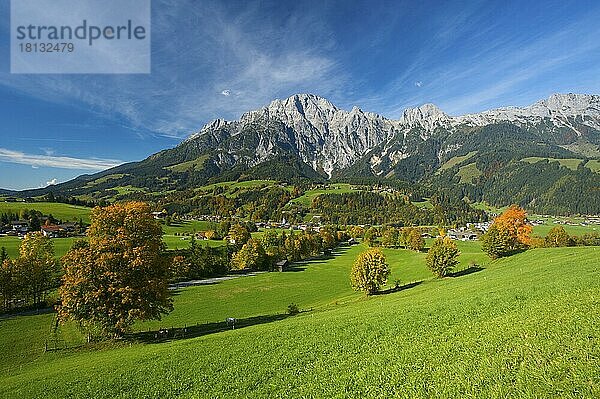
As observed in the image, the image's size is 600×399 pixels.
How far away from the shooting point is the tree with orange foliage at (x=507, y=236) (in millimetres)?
73062

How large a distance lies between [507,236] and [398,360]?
69028 mm

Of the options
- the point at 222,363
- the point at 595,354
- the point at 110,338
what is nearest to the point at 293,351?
the point at 222,363

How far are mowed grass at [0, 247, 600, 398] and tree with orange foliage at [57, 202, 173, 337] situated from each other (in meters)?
4.80

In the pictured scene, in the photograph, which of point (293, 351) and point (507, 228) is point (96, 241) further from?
point (507, 228)

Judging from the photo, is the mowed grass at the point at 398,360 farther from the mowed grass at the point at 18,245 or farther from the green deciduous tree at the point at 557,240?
the green deciduous tree at the point at 557,240

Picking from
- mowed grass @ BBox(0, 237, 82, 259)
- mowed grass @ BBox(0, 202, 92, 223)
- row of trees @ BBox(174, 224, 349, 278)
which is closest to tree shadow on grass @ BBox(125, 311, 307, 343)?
row of trees @ BBox(174, 224, 349, 278)

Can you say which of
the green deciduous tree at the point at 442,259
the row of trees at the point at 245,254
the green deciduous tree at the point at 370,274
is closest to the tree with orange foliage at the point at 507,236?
the green deciduous tree at the point at 442,259

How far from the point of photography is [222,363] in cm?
2227

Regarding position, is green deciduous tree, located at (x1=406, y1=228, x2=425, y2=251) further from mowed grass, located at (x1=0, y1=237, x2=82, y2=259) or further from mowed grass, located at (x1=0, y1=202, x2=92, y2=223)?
mowed grass, located at (x1=0, y1=202, x2=92, y2=223)

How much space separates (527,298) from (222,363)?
21.6 meters

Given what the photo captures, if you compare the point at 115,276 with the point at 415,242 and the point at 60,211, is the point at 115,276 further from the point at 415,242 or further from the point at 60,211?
the point at 60,211

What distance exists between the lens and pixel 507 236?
7425cm

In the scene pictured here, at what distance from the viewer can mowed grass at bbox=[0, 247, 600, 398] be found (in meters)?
13.9

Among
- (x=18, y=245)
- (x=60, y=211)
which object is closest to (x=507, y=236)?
(x=18, y=245)
